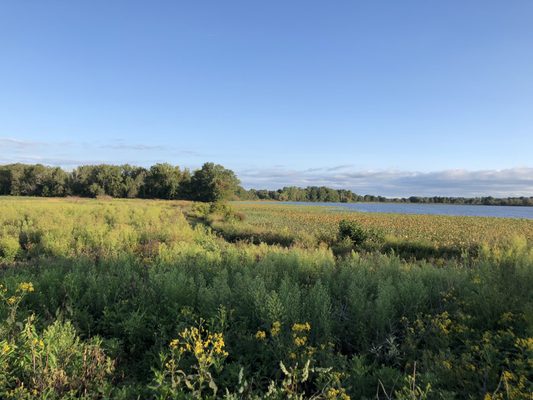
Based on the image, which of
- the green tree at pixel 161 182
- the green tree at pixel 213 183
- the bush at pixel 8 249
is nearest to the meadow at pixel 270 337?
the bush at pixel 8 249

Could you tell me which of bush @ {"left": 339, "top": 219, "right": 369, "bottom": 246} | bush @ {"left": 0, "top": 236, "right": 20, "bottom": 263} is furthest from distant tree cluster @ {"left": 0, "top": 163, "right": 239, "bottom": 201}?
bush @ {"left": 0, "top": 236, "right": 20, "bottom": 263}

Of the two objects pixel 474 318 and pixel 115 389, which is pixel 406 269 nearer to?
pixel 474 318

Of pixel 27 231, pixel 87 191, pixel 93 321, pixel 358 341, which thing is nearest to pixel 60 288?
pixel 93 321

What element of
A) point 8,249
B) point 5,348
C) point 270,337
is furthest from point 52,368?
point 8,249

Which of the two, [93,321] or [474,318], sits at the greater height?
[474,318]

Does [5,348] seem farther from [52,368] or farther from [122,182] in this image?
[122,182]

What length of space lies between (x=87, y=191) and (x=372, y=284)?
353 ft

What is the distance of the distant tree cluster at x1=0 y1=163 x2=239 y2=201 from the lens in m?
96.4

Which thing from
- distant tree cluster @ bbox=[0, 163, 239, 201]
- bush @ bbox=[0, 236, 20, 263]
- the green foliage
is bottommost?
bush @ bbox=[0, 236, 20, 263]

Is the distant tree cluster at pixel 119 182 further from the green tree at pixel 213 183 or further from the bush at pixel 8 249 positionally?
the bush at pixel 8 249

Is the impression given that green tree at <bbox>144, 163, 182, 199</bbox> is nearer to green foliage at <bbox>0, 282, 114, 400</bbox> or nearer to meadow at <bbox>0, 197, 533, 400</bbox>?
meadow at <bbox>0, 197, 533, 400</bbox>

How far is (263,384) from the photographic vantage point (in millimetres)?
3586

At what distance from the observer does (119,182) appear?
9869 cm

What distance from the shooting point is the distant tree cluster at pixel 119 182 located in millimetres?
96375
